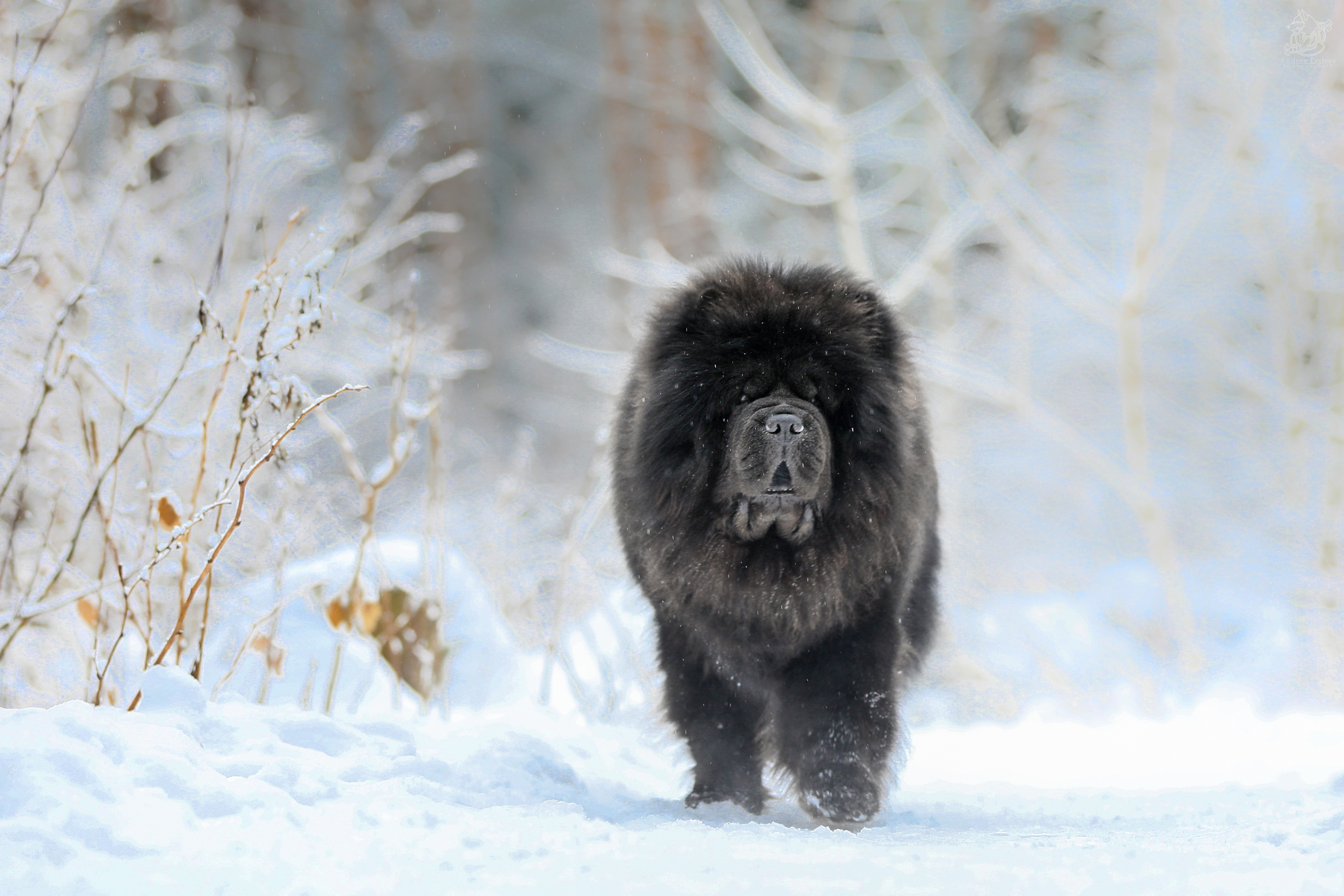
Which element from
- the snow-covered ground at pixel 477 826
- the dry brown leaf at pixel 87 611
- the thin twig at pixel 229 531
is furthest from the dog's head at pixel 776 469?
the dry brown leaf at pixel 87 611

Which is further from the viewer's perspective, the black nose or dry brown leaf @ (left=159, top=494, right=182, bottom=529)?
the black nose

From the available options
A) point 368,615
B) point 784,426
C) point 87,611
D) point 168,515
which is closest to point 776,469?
point 784,426

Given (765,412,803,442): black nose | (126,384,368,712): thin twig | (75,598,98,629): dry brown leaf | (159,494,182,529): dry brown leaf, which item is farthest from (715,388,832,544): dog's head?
(75,598,98,629): dry brown leaf

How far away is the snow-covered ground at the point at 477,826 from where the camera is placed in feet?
5.81

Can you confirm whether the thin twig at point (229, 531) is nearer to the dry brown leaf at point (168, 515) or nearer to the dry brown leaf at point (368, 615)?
the dry brown leaf at point (168, 515)

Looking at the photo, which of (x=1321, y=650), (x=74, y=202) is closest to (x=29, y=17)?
(x=74, y=202)

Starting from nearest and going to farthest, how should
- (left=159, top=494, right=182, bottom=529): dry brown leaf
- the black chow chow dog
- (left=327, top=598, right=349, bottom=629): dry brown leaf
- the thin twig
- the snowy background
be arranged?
the snowy background
the thin twig
(left=159, top=494, right=182, bottom=529): dry brown leaf
the black chow chow dog
(left=327, top=598, right=349, bottom=629): dry brown leaf

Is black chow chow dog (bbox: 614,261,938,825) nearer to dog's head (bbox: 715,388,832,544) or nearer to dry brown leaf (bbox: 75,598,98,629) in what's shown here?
dog's head (bbox: 715,388,832,544)

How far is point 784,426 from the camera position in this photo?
9.67ft

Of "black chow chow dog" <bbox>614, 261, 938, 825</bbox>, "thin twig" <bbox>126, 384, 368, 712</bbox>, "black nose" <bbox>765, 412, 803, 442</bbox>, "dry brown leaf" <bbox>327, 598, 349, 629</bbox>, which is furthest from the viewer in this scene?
"dry brown leaf" <bbox>327, 598, 349, 629</bbox>

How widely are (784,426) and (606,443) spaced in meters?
1.73

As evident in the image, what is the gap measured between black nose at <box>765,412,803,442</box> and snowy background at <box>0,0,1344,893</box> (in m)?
1.05

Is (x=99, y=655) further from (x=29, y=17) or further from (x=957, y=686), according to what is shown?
(x=957, y=686)

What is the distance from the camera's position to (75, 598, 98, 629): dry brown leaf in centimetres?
300
